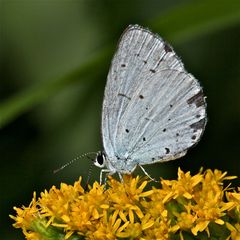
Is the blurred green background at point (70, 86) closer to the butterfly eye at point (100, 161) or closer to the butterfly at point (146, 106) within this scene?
the butterfly at point (146, 106)

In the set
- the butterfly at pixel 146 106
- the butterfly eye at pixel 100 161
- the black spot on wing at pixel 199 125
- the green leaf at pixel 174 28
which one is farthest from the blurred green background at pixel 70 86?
the black spot on wing at pixel 199 125

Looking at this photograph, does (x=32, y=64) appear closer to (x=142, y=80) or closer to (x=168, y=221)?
(x=142, y=80)

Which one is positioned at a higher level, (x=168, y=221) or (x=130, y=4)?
(x=130, y=4)

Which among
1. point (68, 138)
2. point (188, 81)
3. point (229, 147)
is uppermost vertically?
point (188, 81)

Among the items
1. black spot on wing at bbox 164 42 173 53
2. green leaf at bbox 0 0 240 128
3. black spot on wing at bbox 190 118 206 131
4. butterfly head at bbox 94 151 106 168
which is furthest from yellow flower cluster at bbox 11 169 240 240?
green leaf at bbox 0 0 240 128

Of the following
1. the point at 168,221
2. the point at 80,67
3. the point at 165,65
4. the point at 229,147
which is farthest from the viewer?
the point at 229,147

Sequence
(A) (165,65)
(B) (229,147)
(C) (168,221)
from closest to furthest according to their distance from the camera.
→ (C) (168,221) → (A) (165,65) → (B) (229,147)

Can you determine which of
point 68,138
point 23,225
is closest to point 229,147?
point 68,138
